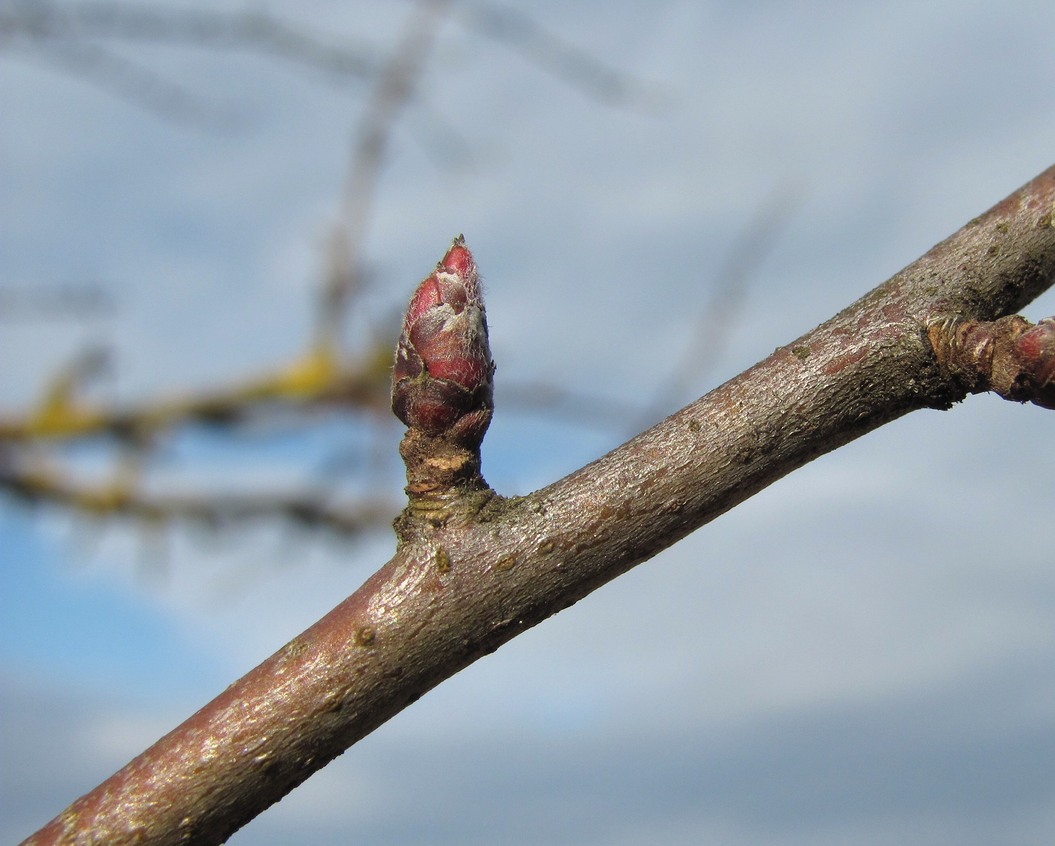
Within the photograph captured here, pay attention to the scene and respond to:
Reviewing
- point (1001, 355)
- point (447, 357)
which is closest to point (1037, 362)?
point (1001, 355)

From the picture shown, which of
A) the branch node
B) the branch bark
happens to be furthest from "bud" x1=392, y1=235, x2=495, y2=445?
the branch node

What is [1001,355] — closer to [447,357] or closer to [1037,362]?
[1037,362]

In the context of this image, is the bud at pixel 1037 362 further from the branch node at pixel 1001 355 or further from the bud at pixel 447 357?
the bud at pixel 447 357

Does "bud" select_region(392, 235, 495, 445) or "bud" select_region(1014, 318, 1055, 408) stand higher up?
"bud" select_region(392, 235, 495, 445)

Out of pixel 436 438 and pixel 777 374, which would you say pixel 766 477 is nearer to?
pixel 777 374

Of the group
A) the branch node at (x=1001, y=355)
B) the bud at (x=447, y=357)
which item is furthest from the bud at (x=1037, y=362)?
the bud at (x=447, y=357)

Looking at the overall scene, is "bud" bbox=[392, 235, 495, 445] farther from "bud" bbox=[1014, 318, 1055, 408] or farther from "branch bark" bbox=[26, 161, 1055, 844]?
"bud" bbox=[1014, 318, 1055, 408]

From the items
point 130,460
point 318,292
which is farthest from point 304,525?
point 318,292
